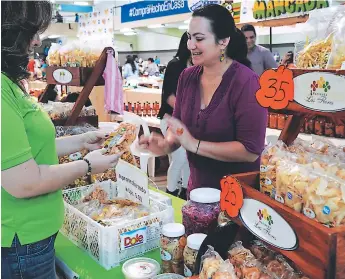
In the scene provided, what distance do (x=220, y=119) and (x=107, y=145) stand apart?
529mm

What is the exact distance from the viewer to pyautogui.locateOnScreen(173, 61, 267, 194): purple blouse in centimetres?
179

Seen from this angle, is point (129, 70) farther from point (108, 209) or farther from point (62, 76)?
point (108, 209)

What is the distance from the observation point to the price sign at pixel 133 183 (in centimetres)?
159

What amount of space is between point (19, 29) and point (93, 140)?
31.2 inches

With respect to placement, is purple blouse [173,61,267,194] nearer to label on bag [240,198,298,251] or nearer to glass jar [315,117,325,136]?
label on bag [240,198,298,251]

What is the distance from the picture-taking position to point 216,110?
184cm

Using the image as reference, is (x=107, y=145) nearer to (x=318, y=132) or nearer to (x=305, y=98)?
(x=305, y=98)

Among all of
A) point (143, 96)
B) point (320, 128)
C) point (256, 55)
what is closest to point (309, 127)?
point (320, 128)

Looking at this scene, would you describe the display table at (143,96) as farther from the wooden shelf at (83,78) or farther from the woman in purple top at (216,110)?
the woman in purple top at (216,110)

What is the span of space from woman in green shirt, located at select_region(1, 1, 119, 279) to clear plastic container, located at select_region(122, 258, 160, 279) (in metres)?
0.26

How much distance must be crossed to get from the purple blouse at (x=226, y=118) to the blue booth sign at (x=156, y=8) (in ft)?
15.4

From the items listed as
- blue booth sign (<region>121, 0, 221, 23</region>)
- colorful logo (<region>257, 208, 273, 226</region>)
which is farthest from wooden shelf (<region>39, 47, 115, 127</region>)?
blue booth sign (<region>121, 0, 221, 23</region>)

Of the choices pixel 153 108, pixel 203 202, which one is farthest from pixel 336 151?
pixel 153 108

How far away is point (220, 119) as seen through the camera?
1841mm
